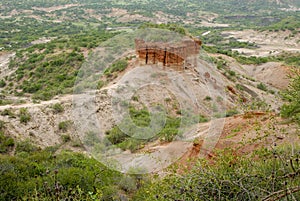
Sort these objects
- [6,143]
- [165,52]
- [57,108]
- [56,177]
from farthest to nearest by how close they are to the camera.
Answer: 1. [165,52]
2. [57,108]
3. [6,143]
4. [56,177]

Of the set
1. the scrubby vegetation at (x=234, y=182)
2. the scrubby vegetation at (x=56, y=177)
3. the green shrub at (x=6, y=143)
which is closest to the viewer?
the scrubby vegetation at (x=234, y=182)

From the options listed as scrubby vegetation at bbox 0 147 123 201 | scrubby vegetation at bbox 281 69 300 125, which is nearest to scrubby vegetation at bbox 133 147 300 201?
scrubby vegetation at bbox 0 147 123 201

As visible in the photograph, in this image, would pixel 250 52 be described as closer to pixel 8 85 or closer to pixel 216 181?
pixel 8 85

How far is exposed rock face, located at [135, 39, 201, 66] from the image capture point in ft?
57.6

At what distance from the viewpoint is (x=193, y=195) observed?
224 inches

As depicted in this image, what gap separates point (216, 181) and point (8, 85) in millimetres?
21344

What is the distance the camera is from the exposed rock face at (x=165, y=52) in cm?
1757

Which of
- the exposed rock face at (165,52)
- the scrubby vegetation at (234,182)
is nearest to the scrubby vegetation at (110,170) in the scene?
the scrubby vegetation at (234,182)

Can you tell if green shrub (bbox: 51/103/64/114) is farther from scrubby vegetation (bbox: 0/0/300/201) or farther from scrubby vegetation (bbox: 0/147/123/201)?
scrubby vegetation (bbox: 0/147/123/201)

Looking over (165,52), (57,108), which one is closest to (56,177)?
(57,108)

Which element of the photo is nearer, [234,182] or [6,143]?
[234,182]

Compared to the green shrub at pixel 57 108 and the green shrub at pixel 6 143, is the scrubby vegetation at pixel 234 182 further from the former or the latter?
the green shrub at pixel 57 108

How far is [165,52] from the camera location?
1756 cm

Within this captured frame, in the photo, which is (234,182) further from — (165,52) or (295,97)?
(165,52)
